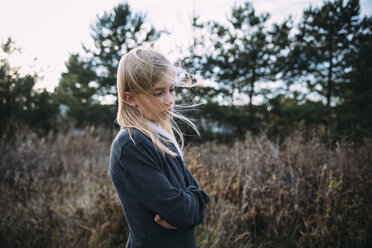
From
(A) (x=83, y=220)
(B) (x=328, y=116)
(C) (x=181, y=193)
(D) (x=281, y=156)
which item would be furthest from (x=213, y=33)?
(C) (x=181, y=193)

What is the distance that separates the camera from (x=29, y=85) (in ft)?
29.3

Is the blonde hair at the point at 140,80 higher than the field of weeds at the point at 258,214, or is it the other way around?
the blonde hair at the point at 140,80

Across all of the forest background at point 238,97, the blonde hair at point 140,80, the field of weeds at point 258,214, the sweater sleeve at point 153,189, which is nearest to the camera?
the sweater sleeve at point 153,189

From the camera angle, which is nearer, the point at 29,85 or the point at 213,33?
the point at 29,85

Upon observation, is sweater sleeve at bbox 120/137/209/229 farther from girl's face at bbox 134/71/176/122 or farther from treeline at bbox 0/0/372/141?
treeline at bbox 0/0/372/141

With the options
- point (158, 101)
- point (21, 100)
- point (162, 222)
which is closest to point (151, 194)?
point (162, 222)

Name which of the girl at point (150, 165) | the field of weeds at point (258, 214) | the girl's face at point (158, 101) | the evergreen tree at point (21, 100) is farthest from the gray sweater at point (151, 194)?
the evergreen tree at point (21, 100)

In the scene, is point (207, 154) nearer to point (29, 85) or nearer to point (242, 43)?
point (29, 85)

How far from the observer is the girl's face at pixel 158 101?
1052 mm

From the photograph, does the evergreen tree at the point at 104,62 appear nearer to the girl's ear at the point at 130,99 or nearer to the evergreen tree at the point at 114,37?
the evergreen tree at the point at 114,37

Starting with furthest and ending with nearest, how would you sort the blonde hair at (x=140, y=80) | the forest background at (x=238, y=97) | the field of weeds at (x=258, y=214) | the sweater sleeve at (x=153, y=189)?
the forest background at (x=238, y=97), the field of weeds at (x=258, y=214), the blonde hair at (x=140, y=80), the sweater sleeve at (x=153, y=189)

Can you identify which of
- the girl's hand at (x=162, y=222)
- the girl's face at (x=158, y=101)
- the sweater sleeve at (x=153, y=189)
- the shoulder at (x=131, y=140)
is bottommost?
the girl's hand at (x=162, y=222)

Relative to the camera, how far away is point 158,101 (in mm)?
1052

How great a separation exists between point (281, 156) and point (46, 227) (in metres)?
2.97
